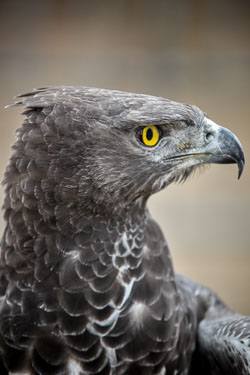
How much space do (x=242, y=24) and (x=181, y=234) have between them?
2046 mm

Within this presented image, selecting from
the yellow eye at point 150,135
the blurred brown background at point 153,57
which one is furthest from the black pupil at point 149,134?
the blurred brown background at point 153,57

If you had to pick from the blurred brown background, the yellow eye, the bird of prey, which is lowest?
the bird of prey

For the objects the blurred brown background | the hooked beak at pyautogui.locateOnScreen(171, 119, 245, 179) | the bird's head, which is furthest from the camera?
the blurred brown background

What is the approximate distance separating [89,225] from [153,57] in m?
3.57

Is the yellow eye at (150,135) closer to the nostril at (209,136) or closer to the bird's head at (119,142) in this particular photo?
the bird's head at (119,142)

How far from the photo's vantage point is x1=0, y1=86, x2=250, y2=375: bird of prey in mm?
2986

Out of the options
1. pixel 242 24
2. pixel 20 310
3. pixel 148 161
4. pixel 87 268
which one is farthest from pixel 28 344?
pixel 242 24

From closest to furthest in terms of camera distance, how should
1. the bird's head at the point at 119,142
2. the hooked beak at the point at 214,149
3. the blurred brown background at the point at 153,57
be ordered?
the bird's head at the point at 119,142 < the hooked beak at the point at 214,149 < the blurred brown background at the point at 153,57

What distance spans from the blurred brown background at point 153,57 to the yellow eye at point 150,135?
3322 millimetres

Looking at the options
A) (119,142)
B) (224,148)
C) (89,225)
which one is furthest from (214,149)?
(89,225)

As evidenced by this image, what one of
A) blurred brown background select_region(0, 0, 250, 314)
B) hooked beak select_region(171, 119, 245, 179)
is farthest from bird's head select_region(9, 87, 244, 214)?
blurred brown background select_region(0, 0, 250, 314)

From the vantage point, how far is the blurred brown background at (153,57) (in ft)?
20.3

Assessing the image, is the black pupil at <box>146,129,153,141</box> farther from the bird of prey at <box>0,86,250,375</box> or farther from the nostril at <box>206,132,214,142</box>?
the nostril at <box>206,132,214,142</box>

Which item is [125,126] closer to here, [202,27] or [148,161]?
[148,161]
